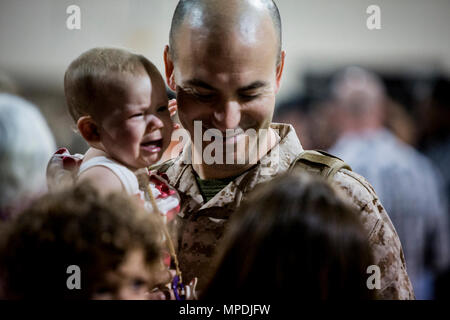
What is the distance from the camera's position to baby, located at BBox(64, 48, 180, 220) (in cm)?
120

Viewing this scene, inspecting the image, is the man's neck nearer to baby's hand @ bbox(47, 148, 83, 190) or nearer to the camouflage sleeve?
the camouflage sleeve

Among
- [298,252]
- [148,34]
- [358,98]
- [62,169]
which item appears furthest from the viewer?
[358,98]

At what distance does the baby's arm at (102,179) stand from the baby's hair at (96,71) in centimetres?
15

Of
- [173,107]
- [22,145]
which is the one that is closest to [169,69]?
[173,107]

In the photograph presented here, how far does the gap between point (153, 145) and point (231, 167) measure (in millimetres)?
244

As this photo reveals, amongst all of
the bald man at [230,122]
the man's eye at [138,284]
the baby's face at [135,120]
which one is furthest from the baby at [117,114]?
the man's eye at [138,284]

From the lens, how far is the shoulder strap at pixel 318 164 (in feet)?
4.35

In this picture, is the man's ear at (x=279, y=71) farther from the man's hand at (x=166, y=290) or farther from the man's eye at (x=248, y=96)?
the man's hand at (x=166, y=290)

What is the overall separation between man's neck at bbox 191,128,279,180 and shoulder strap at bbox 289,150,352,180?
9cm

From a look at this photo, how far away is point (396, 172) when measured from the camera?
1.53 m

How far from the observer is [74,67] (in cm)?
124

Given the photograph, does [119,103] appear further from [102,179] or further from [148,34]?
[148,34]

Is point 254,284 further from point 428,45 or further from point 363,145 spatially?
point 428,45
